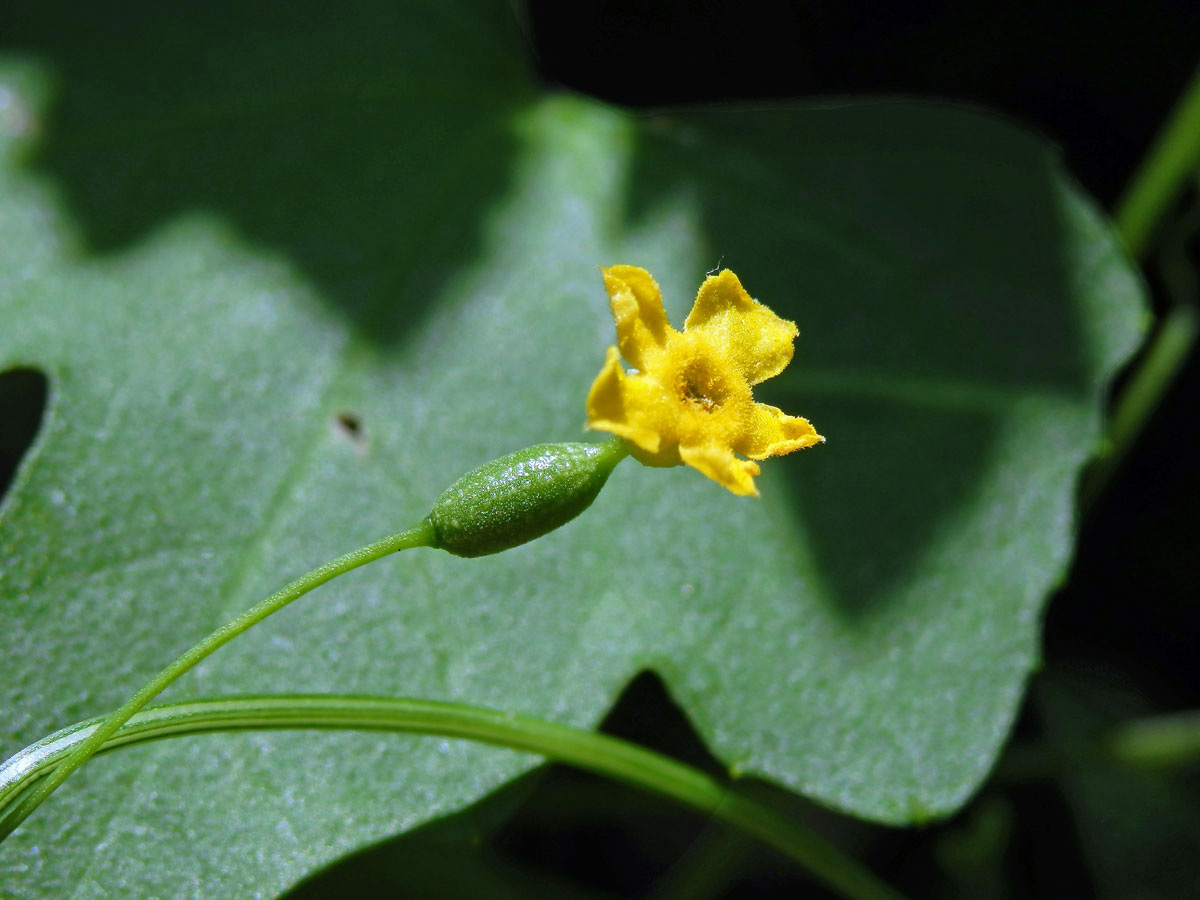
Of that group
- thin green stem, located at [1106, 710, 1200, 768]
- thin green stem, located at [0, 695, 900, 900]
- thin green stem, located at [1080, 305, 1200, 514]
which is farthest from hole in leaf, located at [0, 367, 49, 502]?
thin green stem, located at [1106, 710, 1200, 768]

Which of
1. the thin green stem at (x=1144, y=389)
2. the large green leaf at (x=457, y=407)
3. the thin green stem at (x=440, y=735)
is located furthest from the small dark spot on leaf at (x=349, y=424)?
the thin green stem at (x=1144, y=389)

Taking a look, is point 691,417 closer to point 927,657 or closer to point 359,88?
point 927,657

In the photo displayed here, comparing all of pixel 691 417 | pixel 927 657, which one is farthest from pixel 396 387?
pixel 927 657

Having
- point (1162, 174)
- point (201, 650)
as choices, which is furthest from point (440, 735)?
point (1162, 174)

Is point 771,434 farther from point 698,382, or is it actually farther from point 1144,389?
point 1144,389

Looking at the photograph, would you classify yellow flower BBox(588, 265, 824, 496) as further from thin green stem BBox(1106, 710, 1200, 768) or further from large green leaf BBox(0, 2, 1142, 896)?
thin green stem BBox(1106, 710, 1200, 768)

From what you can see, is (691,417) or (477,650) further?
(477,650)
